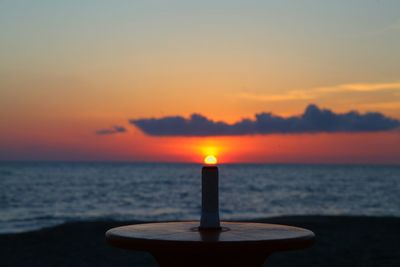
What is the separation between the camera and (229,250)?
3678mm

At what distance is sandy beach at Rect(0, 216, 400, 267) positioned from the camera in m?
9.74

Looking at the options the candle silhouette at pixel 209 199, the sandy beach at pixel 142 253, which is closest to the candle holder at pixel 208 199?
the candle silhouette at pixel 209 199

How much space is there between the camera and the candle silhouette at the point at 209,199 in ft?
14.0

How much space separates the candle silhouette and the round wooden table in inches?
3.3

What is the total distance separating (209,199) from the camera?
167 inches

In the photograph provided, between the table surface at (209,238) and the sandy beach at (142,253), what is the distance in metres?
5.28

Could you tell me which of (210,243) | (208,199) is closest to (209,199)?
(208,199)

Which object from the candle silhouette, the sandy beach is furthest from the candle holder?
the sandy beach

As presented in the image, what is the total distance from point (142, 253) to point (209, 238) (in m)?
6.98

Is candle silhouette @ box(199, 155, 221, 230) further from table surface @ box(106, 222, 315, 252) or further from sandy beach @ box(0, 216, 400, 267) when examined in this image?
sandy beach @ box(0, 216, 400, 267)

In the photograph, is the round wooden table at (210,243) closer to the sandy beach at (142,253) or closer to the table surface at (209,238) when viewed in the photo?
the table surface at (209,238)

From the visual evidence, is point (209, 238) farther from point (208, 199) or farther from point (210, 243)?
point (208, 199)

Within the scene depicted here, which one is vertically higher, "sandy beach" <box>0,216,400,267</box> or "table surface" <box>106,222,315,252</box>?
"table surface" <box>106,222,315,252</box>

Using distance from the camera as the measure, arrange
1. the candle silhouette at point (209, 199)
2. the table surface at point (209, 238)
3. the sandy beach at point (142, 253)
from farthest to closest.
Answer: the sandy beach at point (142, 253) → the candle silhouette at point (209, 199) → the table surface at point (209, 238)
